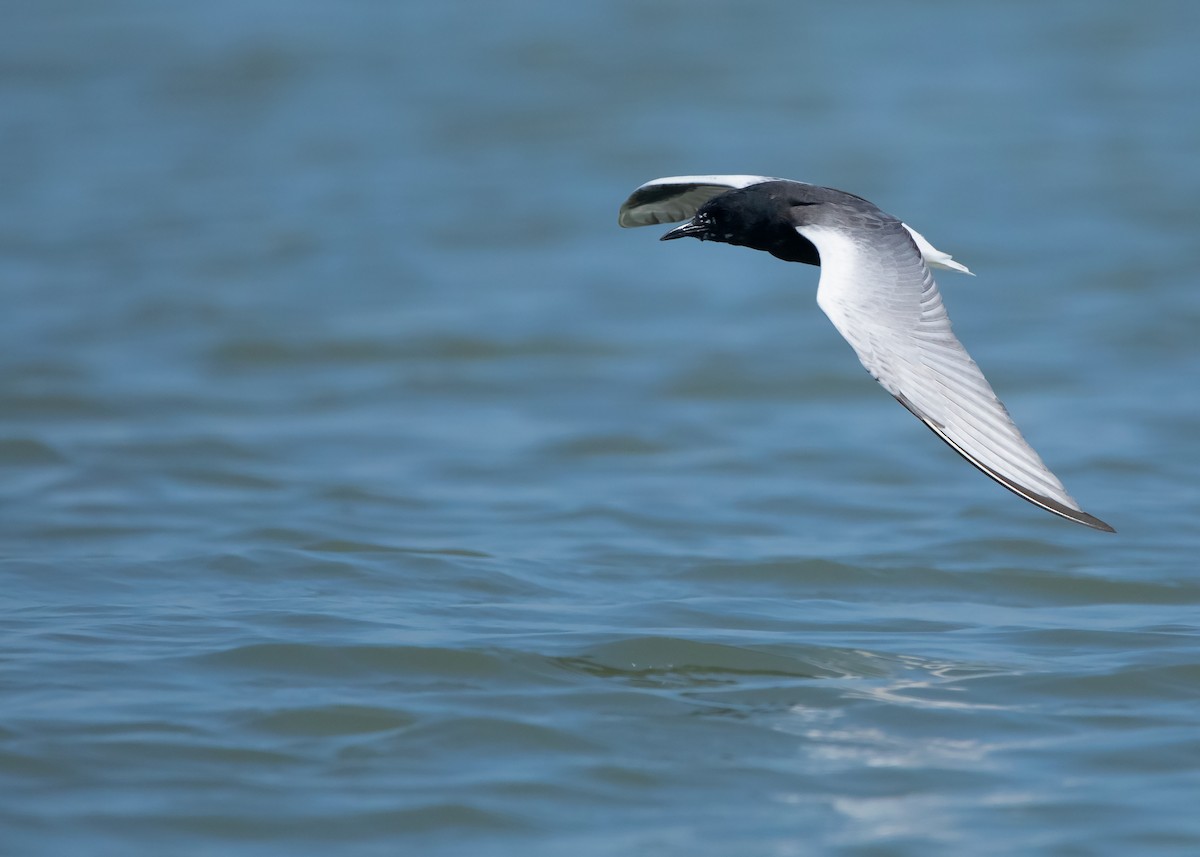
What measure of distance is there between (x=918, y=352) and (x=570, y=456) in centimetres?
482

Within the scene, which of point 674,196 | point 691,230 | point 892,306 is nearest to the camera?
point 892,306

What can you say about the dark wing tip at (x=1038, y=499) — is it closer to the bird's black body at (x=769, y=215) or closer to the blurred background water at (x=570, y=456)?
the blurred background water at (x=570, y=456)

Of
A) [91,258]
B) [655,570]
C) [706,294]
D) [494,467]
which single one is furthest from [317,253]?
[655,570]

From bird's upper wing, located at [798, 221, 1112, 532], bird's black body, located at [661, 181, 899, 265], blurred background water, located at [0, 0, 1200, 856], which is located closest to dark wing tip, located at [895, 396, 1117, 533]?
bird's upper wing, located at [798, 221, 1112, 532]

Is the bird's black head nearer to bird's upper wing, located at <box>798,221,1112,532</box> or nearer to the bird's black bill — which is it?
the bird's black bill

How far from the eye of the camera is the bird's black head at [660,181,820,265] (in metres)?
6.68

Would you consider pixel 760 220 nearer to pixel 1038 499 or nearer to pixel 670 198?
pixel 670 198

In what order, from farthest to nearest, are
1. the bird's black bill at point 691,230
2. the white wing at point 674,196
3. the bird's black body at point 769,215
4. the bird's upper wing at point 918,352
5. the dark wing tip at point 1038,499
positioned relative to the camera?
the white wing at point 674,196
the bird's black bill at point 691,230
the bird's black body at point 769,215
the bird's upper wing at point 918,352
the dark wing tip at point 1038,499

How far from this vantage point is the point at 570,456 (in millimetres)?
10250

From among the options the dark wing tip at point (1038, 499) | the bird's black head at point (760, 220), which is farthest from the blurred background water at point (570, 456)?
the bird's black head at point (760, 220)

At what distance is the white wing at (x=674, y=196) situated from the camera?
7.54 m

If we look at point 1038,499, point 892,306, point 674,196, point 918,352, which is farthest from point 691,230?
point 1038,499

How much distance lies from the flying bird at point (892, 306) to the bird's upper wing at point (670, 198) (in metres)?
0.22

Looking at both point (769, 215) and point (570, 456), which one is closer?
point (769, 215)
